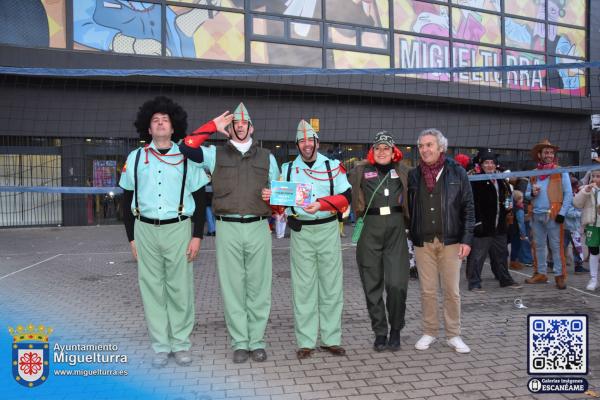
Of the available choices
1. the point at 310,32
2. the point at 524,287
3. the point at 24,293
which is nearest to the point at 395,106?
the point at 310,32

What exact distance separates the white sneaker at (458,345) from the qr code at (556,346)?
70 centimetres

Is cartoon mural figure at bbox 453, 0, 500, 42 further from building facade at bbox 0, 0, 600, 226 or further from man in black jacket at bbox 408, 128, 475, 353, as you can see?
man in black jacket at bbox 408, 128, 475, 353

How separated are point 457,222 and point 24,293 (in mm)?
6263

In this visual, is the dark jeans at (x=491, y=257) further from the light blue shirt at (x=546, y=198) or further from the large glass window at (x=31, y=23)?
the large glass window at (x=31, y=23)

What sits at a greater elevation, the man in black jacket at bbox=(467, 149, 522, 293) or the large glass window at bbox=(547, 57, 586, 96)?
the large glass window at bbox=(547, 57, 586, 96)

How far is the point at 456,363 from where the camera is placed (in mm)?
4355

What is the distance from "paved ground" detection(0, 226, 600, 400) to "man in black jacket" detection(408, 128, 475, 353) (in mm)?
342

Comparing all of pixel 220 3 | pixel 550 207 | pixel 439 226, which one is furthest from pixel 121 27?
pixel 439 226

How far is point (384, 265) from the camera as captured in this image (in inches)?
184

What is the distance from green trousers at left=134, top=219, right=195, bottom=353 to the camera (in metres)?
4.29

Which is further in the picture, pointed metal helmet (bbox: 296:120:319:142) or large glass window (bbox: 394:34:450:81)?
large glass window (bbox: 394:34:450:81)

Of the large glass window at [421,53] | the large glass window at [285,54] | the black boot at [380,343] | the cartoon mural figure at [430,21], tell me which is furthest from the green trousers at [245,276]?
the cartoon mural figure at [430,21]

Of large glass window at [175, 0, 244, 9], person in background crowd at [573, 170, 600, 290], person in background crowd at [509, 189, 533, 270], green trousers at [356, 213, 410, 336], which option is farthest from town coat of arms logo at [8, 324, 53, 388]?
large glass window at [175, 0, 244, 9]

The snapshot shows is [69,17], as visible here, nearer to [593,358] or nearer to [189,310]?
[189,310]
